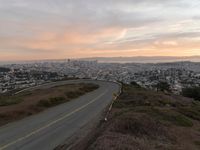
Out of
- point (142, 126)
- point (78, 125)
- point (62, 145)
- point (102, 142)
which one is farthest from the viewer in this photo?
point (78, 125)

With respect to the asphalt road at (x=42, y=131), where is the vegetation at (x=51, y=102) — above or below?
below

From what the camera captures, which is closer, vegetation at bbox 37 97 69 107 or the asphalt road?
the asphalt road

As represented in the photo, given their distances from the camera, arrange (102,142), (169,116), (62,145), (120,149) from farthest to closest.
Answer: (169,116) < (62,145) < (102,142) < (120,149)

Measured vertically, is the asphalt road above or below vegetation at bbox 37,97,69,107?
above

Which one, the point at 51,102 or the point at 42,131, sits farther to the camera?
the point at 51,102

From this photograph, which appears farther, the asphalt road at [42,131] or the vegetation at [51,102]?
the vegetation at [51,102]

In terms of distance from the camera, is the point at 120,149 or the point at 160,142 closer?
the point at 120,149

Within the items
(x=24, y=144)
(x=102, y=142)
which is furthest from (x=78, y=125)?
(x=102, y=142)

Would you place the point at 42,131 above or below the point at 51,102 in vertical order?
above

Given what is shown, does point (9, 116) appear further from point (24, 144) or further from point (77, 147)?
point (77, 147)
